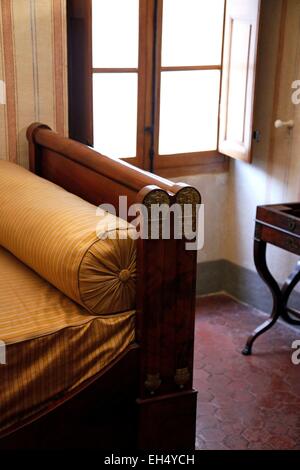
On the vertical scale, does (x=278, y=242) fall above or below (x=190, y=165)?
below

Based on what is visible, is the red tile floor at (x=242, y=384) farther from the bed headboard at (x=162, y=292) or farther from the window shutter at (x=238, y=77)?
the window shutter at (x=238, y=77)

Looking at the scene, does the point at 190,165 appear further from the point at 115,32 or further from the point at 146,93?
the point at 115,32

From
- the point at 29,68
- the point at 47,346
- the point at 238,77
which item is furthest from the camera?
the point at 238,77

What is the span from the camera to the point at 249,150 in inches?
146

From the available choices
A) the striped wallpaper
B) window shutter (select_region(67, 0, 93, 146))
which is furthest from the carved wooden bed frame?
window shutter (select_region(67, 0, 93, 146))

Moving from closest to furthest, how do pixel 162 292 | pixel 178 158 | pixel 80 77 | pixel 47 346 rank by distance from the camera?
pixel 47 346 < pixel 162 292 < pixel 80 77 < pixel 178 158

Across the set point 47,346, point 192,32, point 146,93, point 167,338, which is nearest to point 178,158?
point 146,93

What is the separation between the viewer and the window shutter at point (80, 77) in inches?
129

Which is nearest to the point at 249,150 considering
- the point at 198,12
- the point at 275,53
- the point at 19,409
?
the point at 275,53

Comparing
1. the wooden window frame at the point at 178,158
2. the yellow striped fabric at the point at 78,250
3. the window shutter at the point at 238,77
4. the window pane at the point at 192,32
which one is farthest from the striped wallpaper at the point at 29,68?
the window shutter at the point at 238,77

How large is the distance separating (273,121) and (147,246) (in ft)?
6.72

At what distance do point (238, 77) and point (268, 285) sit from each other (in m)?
1.19

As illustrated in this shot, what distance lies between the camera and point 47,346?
76.5 inches

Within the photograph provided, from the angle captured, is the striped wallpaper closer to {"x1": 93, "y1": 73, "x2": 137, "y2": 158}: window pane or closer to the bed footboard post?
{"x1": 93, "y1": 73, "x2": 137, "y2": 158}: window pane
